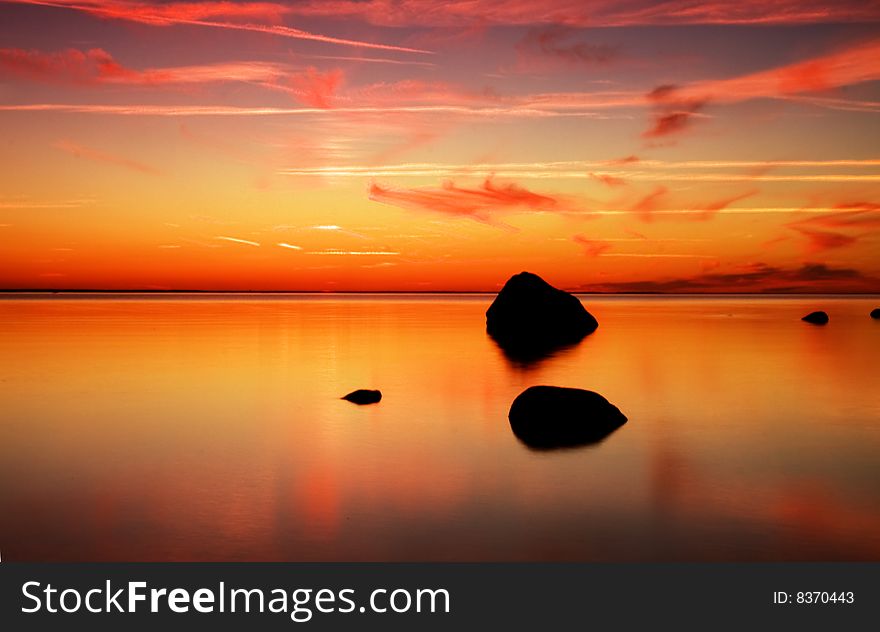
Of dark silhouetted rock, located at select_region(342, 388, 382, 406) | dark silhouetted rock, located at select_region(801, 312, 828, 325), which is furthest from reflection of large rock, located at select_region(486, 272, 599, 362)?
dark silhouetted rock, located at select_region(801, 312, 828, 325)

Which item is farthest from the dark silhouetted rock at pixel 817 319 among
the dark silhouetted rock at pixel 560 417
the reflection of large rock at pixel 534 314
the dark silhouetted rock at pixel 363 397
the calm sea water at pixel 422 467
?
the dark silhouetted rock at pixel 560 417

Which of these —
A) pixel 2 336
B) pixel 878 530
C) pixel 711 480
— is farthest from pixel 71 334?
pixel 878 530

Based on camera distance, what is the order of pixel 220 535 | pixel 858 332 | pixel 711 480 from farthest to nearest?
1. pixel 858 332
2. pixel 711 480
3. pixel 220 535

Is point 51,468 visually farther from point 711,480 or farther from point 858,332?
point 858,332

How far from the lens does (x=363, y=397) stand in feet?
92.5

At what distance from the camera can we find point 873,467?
17938mm

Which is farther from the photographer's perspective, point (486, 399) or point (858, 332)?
point (858, 332)

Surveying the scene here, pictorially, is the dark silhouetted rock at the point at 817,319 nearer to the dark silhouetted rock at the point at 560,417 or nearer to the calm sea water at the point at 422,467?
the calm sea water at the point at 422,467

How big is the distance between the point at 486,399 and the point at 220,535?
16626mm

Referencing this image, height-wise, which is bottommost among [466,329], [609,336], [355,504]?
[355,504]

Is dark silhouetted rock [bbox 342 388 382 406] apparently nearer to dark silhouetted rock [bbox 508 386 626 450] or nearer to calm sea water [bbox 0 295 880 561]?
calm sea water [bbox 0 295 880 561]

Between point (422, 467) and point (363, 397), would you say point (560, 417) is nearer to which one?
point (422, 467)

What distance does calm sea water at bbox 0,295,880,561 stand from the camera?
12.6m

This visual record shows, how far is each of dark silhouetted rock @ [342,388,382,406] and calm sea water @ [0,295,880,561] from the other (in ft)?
2.00
